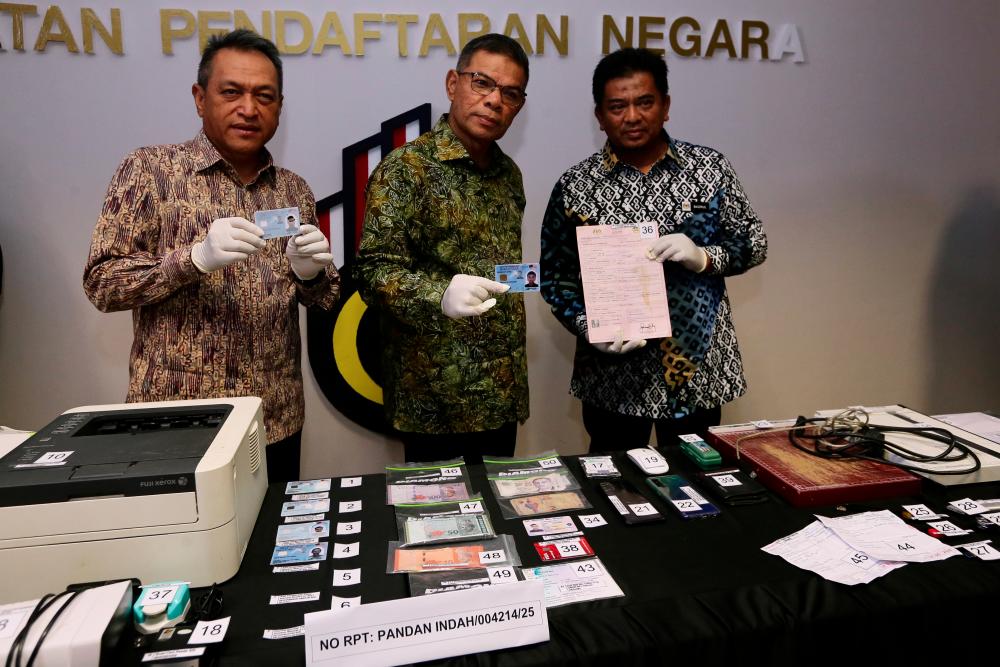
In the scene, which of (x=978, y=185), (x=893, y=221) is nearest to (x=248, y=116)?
(x=893, y=221)

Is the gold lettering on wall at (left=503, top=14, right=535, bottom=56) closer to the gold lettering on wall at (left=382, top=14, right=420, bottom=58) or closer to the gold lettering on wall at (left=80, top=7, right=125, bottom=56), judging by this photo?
the gold lettering on wall at (left=382, top=14, right=420, bottom=58)

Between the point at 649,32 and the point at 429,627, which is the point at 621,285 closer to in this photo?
the point at 429,627

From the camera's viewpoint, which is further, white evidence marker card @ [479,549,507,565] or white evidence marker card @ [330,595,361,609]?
white evidence marker card @ [479,549,507,565]

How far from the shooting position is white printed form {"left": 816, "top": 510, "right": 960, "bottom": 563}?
3.84 feet

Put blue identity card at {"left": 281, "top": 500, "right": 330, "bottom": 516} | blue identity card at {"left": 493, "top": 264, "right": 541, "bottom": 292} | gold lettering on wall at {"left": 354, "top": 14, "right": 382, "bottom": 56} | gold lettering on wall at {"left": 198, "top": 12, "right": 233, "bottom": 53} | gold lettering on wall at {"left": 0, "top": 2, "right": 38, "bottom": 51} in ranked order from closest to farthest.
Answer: blue identity card at {"left": 281, "top": 500, "right": 330, "bottom": 516} < blue identity card at {"left": 493, "top": 264, "right": 541, "bottom": 292} < gold lettering on wall at {"left": 0, "top": 2, "right": 38, "bottom": 51} < gold lettering on wall at {"left": 198, "top": 12, "right": 233, "bottom": 53} < gold lettering on wall at {"left": 354, "top": 14, "right": 382, "bottom": 56}

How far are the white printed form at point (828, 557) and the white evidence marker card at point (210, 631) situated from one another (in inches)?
36.4

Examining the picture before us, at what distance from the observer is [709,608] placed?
105 centimetres

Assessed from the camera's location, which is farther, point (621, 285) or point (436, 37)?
point (436, 37)

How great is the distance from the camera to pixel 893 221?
3.22 metres

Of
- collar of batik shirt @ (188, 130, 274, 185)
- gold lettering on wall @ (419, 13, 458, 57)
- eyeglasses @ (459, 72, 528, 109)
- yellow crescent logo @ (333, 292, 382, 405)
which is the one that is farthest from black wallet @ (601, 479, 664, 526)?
→ gold lettering on wall @ (419, 13, 458, 57)

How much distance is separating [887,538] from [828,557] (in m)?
0.15

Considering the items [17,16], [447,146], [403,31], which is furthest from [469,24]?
[17,16]

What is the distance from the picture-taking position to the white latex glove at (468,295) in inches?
65.1

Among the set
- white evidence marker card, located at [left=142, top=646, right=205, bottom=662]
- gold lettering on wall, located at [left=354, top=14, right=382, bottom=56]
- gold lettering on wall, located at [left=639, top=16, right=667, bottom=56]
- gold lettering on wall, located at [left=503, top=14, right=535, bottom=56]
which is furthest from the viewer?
gold lettering on wall, located at [left=639, top=16, right=667, bottom=56]
